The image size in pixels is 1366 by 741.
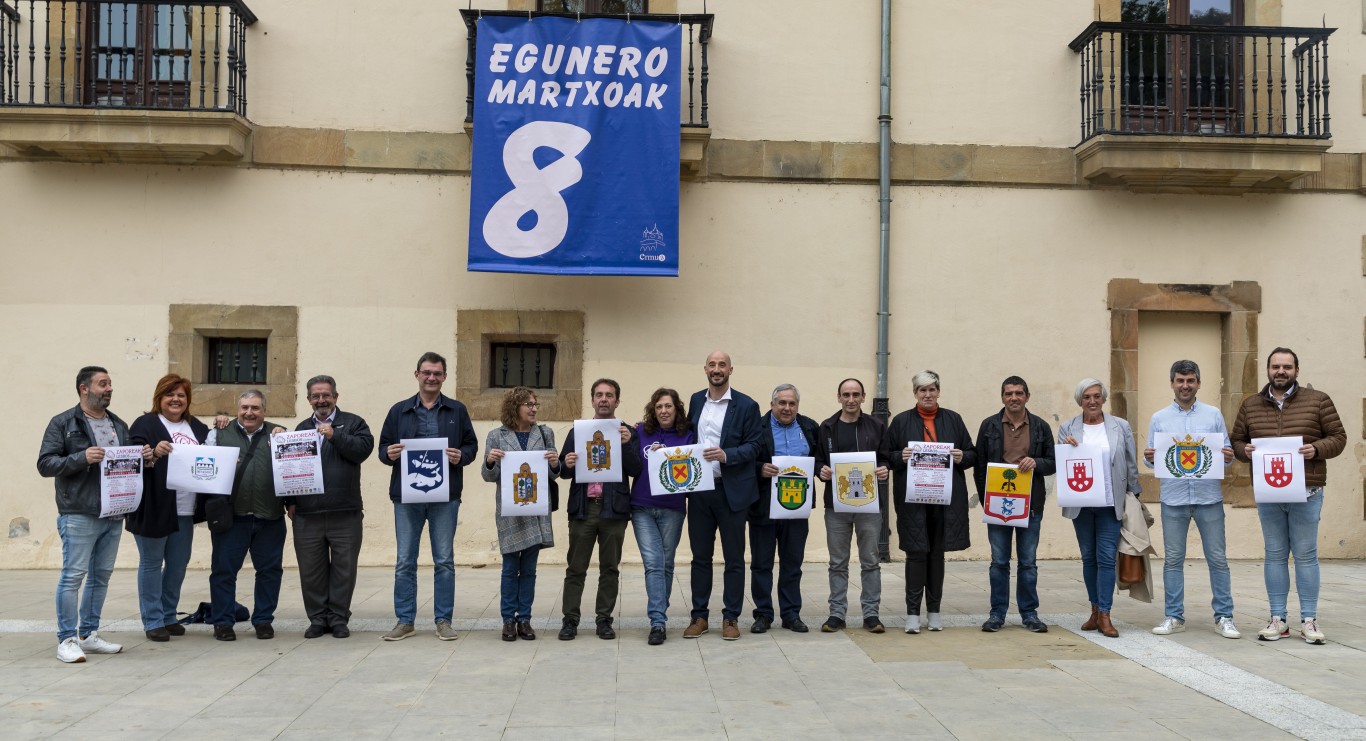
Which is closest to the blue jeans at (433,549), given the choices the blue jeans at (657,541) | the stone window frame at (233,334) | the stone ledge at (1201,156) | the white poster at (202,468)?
the white poster at (202,468)

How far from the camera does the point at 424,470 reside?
7.37 m

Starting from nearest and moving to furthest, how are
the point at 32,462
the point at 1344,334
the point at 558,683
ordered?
the point at 558,683 → the point at 32,462 → the point at 1344,334

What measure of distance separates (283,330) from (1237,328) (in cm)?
870

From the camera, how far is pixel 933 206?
11219mm

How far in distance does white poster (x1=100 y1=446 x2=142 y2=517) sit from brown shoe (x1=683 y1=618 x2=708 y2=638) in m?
3.36

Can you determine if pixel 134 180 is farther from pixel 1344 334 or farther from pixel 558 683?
pixel 1344 334

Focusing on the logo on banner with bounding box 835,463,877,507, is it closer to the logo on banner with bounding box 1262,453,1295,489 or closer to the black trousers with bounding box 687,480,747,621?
the black trousers with bounding box 687,480,747,621

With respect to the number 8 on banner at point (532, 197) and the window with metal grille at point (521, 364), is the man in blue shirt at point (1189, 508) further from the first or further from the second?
the window with metal grille at point (521, 364)

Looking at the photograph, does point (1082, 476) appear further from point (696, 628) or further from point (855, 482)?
point (696, 628)

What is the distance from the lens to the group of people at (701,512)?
7.40 meters

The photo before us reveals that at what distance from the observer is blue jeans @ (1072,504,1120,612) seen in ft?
25.0

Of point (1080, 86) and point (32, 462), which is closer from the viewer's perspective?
point (32, 462)

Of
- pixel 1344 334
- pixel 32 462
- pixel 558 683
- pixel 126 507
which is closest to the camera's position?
pixel 558 683

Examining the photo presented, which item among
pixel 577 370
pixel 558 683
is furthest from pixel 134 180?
pixel 558 683
